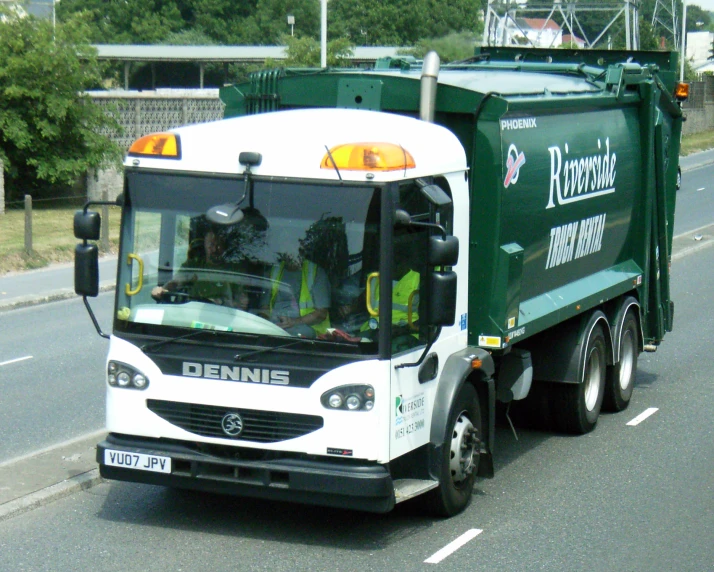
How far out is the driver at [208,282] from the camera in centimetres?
691

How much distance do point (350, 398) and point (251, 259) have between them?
99cm

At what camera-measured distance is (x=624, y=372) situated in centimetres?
1134

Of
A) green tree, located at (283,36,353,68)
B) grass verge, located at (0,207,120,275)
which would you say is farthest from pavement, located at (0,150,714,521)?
green tree, located at (283,36,353,68)

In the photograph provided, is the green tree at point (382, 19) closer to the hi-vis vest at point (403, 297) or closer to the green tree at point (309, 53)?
the green tree at point (309, 53)

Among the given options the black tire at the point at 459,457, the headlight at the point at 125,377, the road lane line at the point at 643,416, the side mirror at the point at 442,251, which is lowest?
the road lane line at the point at 643,416

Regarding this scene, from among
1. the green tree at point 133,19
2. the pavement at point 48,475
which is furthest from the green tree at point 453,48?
the green tree at point 133,19

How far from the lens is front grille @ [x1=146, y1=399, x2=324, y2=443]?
6746 millimetres

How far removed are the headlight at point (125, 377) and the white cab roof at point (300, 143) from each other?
1206 millimetres

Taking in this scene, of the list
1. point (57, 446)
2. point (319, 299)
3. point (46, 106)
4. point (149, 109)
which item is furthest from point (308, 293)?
point (149, 109)

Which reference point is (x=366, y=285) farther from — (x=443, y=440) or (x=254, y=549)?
(x=254, y=549)

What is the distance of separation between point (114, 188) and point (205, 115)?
527 centimetres

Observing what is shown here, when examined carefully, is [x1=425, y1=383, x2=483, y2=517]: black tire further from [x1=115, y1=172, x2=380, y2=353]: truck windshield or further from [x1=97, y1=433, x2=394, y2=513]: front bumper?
[x1=115, y1=172, x2=380, y2=353]: truck windshield

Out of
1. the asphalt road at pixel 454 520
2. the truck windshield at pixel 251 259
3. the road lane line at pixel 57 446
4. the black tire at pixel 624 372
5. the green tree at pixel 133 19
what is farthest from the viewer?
the green tree at pixel 133 19

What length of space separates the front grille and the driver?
0.62 meters
